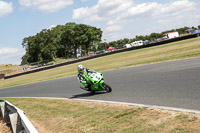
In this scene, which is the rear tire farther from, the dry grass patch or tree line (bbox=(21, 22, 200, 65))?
tree line (bbox=(21, 22, 200, 65))

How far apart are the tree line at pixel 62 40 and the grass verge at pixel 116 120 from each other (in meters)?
82.4

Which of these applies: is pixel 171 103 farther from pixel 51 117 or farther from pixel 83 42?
pixel 83 42

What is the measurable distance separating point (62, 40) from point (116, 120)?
333 feet

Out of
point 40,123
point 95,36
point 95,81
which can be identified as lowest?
point 40,123

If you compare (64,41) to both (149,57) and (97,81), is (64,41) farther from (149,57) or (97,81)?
(97,81)

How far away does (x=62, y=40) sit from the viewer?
105750mm

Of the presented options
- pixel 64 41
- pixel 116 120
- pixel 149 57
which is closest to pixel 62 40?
pixel 64 41

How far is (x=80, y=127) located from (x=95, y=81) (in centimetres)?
458

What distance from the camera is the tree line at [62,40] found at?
297 feet

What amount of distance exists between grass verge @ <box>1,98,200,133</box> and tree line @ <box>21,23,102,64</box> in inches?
3244

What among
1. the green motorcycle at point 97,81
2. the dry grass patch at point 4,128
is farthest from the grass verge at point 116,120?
the green motorcycle at point 97,81

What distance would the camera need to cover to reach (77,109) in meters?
8.84

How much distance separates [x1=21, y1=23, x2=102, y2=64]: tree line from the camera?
9062cm

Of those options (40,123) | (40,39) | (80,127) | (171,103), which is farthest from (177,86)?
(40,39)
